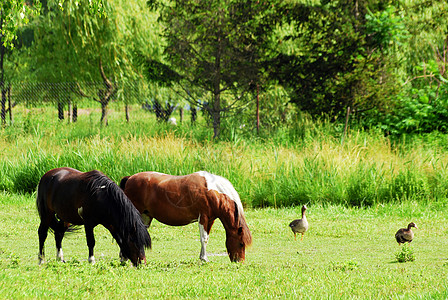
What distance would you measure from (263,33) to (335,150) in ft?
28.1

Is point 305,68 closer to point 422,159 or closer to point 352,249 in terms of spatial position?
point 422,159

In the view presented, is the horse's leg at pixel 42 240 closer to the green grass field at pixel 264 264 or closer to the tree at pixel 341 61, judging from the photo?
the green grass field at pixel 264 264

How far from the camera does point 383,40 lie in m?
21.1

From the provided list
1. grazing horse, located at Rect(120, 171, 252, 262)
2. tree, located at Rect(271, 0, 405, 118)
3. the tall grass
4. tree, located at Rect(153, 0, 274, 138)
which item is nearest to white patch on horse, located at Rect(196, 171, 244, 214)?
grazing horse, located at Rect(120, 171, 252, 262)

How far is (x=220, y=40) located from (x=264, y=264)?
1560 cm

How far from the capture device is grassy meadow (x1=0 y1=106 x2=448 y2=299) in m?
6.50

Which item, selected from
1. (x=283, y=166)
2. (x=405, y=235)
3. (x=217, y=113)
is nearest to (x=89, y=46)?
(x=217, y=113)

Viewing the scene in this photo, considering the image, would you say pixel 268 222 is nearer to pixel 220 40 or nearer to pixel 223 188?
pixel 223 188

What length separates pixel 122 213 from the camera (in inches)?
273

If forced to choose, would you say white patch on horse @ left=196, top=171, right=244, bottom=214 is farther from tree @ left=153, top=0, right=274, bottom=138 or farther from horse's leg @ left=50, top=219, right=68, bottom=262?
tree @ left=153, top=0, right=274, bottom=138

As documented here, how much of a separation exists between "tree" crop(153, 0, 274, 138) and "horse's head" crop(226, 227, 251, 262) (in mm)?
14449

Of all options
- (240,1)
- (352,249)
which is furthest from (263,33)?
(352,249)

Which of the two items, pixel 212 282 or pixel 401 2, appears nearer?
pixel 212 282

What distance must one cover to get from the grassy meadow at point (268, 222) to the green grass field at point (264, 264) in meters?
0.02
